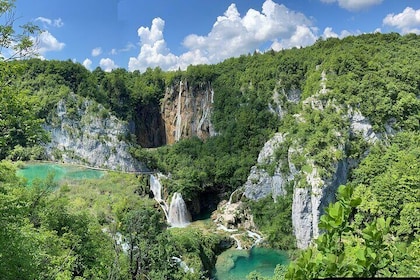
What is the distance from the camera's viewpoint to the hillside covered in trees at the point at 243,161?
5.20 metres

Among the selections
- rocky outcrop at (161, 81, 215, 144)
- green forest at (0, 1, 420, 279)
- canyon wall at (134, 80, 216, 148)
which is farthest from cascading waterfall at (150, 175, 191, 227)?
rocky outcrop at (161, 81, 215, 144)

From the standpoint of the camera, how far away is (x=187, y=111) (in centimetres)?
3944

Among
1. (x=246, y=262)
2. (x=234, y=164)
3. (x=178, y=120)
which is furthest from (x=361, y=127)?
(x=178, y=120)

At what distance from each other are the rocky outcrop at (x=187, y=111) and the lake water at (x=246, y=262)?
17016mm

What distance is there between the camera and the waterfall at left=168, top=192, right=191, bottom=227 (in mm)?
26641

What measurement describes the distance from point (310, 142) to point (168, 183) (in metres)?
11.1

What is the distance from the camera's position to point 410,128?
23.9m

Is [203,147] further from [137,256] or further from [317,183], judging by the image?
[137,256]

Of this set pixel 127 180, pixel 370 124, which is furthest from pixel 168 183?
pixel 370 124

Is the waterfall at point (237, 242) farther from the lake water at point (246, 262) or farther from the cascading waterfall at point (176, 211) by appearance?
the cascading waterfall at point (176, 211)

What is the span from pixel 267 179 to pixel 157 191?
8309 mm

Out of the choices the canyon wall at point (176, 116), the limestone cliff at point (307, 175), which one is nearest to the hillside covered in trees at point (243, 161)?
the limestone cliff at point (307, 175)

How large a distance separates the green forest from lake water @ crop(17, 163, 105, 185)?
1.42m

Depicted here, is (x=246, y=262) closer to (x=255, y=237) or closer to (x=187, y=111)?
(x=255, y=237)
